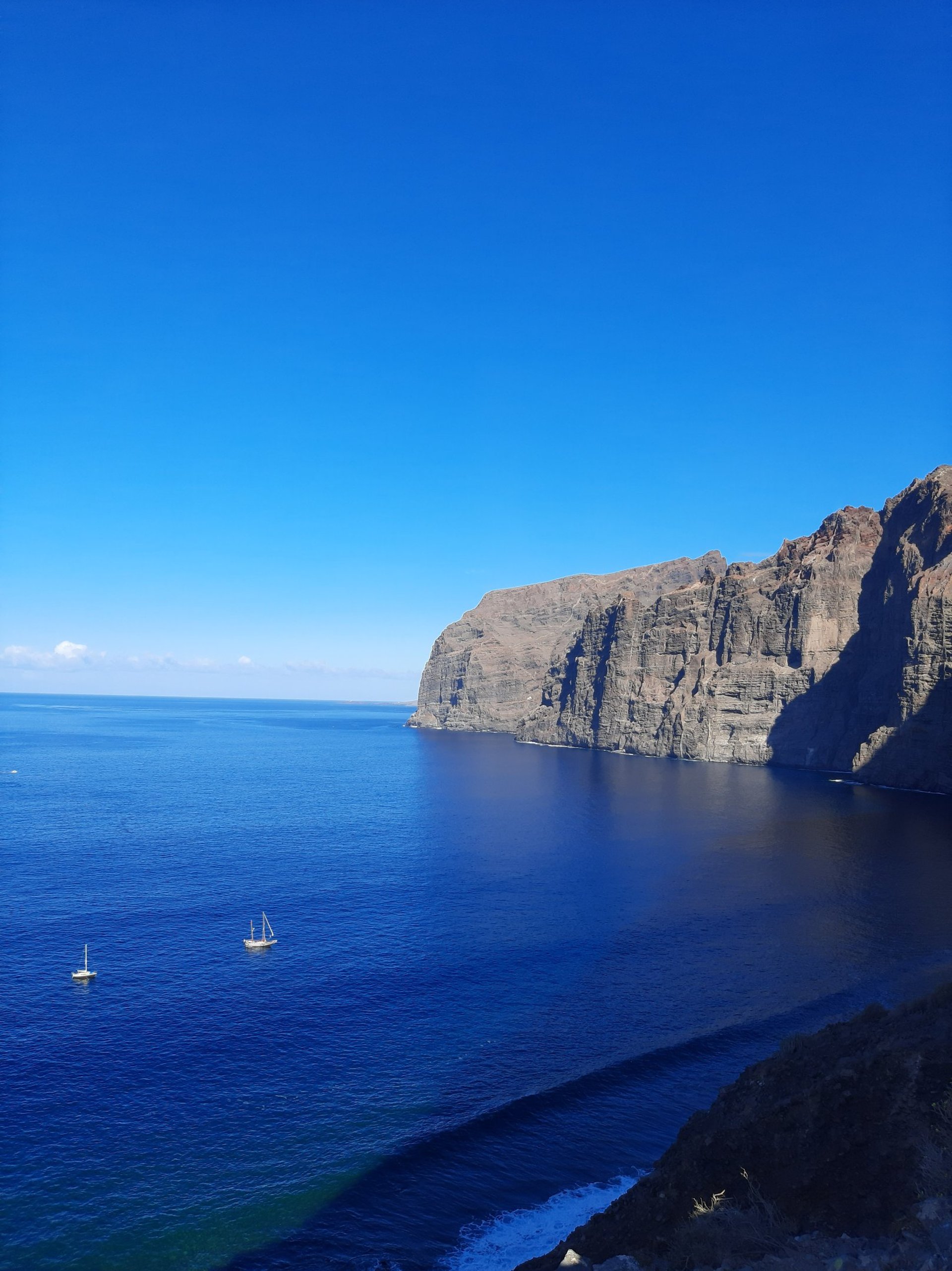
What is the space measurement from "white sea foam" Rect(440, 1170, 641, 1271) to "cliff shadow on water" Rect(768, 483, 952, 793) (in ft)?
390

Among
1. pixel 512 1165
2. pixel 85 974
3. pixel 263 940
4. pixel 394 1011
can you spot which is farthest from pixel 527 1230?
pixel 85 974

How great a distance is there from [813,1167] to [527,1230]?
1343cm

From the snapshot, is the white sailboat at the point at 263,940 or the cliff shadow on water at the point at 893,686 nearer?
the white sailboat at the point at 263,940

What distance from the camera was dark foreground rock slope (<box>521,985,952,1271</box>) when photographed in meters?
19.6

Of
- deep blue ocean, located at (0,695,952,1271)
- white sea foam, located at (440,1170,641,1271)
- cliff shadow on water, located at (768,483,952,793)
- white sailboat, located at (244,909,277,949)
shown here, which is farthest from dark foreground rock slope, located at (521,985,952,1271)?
cliff shadow on water, located at (768,483,952,793)

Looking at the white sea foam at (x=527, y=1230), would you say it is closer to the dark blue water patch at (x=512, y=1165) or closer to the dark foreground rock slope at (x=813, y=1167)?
the dark blue water patch at (x=512, y=1165)

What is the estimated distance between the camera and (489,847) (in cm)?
9975

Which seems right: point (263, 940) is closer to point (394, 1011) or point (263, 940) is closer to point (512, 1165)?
point (394, 1011)

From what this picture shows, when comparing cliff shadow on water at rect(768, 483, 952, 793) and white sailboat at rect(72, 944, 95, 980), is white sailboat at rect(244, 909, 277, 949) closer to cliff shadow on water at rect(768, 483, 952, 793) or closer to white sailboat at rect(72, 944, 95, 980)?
white sailboat at rect(72, 944, 95, 980)

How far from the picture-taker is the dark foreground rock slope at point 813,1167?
19.6 metres

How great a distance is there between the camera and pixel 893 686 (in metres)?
148

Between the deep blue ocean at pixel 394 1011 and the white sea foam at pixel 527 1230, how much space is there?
0.13 metres

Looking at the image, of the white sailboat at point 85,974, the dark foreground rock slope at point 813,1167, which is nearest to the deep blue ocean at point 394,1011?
the white sailboat at point 85,974

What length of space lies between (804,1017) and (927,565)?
12374 centimetres
